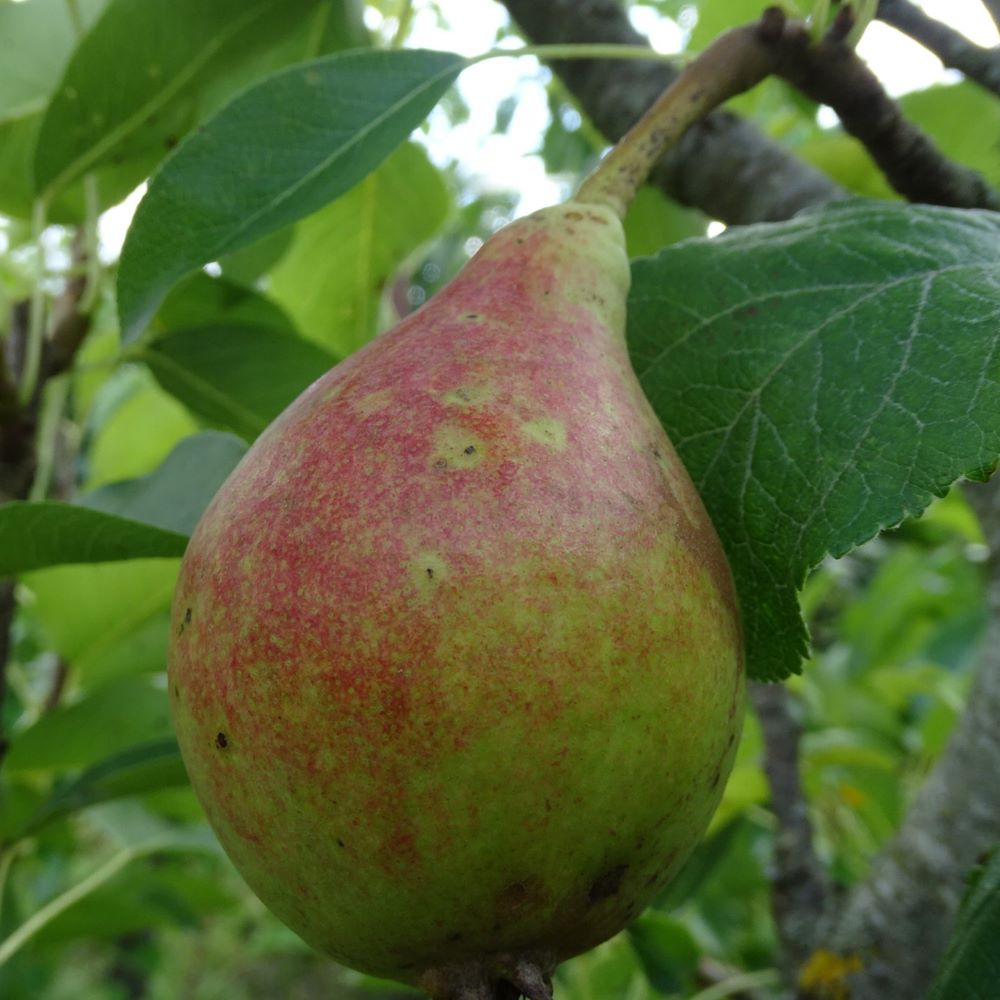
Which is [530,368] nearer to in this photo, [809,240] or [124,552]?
[809,240]

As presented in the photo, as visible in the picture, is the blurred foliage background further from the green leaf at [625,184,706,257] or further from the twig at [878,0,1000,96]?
the twig at [878,0,1000,96]

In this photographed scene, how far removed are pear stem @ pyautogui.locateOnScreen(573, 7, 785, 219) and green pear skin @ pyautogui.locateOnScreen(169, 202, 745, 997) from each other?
0.18 m

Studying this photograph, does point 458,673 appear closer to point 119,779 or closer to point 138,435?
point 119,779

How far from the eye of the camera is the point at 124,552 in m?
0.74

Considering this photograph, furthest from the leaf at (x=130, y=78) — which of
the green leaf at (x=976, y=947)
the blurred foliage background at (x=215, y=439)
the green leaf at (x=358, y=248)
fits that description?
the green leaf at (x=976, y=947)

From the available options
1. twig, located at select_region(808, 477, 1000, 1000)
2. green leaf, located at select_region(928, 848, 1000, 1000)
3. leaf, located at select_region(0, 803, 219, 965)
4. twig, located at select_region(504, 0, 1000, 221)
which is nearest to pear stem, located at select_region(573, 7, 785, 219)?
twig, located at select_region(504, 0, 1000, 221)

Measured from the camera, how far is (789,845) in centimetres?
135

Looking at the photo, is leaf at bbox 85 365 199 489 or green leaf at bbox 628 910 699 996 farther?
leaf at bbox 85 365 199 489

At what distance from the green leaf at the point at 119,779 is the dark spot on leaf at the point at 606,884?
1.93ft

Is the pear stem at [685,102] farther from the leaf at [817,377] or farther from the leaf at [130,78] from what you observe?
the leaf at [130,78]

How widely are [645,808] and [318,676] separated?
0.51 ft

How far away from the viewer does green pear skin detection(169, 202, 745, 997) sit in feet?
1.54

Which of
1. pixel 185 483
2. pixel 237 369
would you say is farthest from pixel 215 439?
pixel 237 369

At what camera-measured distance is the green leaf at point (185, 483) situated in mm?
818
